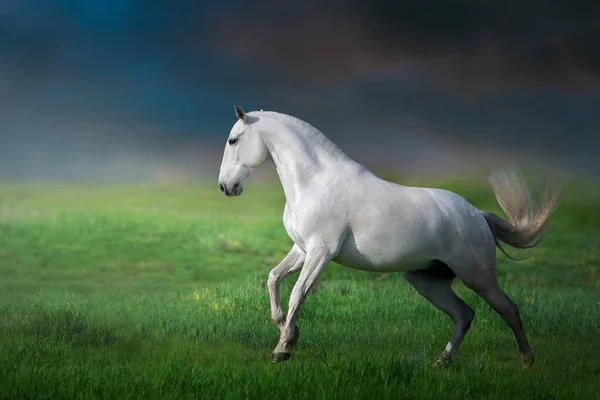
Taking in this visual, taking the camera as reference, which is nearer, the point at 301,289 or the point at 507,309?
the point at 301,289

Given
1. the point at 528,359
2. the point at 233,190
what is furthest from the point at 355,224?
the point at 528,359

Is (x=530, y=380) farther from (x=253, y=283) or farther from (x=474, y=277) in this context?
(x=253, y=283)

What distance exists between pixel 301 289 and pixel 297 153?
1.04 metres

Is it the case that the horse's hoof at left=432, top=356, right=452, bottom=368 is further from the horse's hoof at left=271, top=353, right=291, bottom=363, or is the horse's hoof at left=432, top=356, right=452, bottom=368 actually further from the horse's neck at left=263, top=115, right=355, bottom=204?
the horse's neck at left=263, top=115, right=355, bottom=204

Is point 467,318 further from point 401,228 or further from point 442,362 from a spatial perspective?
point 401,228

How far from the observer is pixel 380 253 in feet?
18.4

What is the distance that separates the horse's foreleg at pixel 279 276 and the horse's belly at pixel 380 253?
319 millimetres

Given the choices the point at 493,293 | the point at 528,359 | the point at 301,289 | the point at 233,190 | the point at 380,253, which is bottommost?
the point at 528,359

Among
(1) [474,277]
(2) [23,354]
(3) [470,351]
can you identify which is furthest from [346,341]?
(2) [23,354]

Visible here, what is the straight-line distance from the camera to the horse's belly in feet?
18.4

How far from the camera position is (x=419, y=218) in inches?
225

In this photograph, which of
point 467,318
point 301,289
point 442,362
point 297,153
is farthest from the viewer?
point 467,318

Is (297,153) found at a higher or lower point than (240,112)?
lower

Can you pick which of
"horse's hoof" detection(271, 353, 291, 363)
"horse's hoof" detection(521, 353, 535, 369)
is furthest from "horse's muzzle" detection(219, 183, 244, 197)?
"horse's hoof" detection(521, 353, 535, 369)
